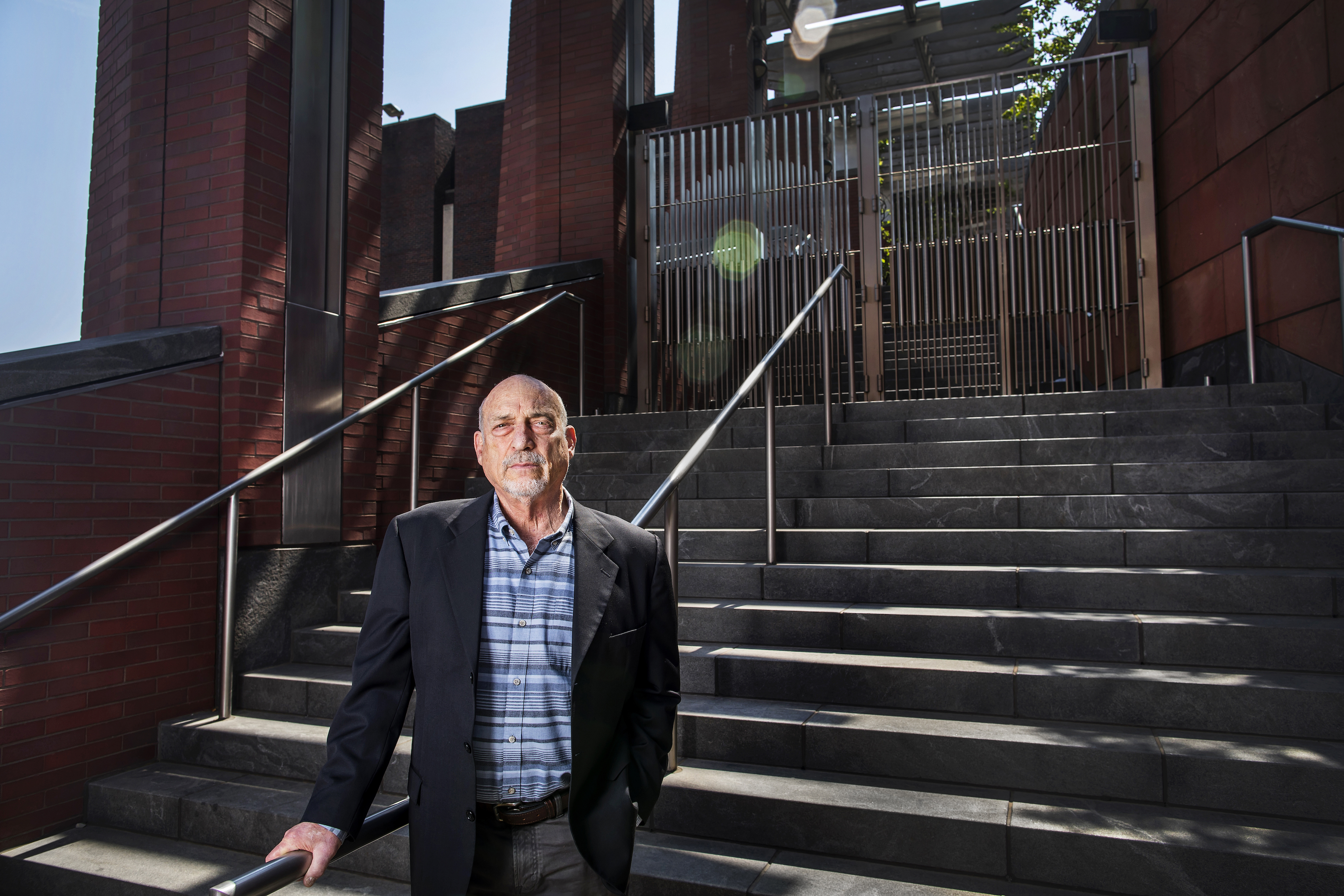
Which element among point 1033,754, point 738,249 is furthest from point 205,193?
point 738,249

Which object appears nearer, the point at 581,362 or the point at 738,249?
the point at 581,362

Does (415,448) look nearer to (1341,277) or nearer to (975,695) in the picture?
(975,695)

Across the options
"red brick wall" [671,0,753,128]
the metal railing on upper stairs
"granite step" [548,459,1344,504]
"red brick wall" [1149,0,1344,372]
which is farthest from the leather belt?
"red brick wall" [671,0,753,128]

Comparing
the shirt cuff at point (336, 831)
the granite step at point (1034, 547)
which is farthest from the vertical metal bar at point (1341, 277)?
the shirt cuff at point (336, 831)

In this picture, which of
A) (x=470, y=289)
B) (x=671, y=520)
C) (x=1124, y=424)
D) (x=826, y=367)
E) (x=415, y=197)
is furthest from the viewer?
(x=415, y=197)

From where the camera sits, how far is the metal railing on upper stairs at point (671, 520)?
118 cm

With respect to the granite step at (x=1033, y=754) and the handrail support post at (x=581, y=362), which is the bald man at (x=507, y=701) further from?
the handrail support post at (x=581, y=362)

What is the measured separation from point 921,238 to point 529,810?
7.15 meters

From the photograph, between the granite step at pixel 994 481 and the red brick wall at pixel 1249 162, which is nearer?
the granite step at pixel 994 481

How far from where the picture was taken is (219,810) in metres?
3.11

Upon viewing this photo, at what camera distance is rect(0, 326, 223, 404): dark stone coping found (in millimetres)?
3285

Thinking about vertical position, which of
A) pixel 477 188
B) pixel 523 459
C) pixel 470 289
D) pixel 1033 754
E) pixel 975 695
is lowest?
pixel 1033 754

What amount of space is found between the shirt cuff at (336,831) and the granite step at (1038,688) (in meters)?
1.91

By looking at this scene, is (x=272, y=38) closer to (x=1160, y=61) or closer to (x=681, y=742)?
(x=681, y=742)
